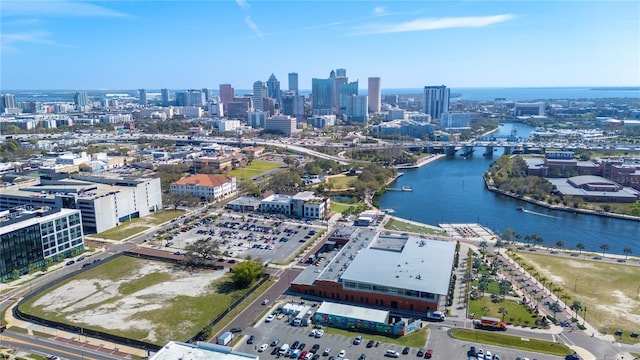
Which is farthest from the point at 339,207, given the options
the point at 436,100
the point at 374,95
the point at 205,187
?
the point at 374,95

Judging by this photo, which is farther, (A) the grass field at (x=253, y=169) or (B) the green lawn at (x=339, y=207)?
(A) the grass field at (x=253, y=169)

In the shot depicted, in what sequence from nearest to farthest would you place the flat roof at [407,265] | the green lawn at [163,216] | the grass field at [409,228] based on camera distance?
the flat roof at [407,265] < the grass field at [409,228] < the green lawn at [163,216]

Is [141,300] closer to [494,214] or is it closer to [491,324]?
[491,324]

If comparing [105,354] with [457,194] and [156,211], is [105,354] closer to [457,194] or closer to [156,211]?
[156,211]

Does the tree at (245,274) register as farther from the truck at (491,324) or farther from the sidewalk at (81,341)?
the truck at (491,324)

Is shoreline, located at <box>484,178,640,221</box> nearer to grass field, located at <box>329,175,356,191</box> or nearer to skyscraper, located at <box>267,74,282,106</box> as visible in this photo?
grass field, located at <box>329,175,356,191</box>

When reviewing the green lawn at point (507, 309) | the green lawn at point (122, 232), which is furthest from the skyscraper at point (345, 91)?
the green lawn at point (507, 309)
